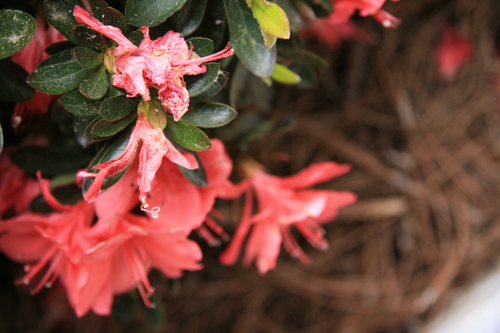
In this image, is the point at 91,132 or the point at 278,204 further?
the point at 278,204

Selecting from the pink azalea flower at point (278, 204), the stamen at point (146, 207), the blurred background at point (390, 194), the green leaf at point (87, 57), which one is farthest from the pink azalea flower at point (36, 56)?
the blurred background at point (390, 194)

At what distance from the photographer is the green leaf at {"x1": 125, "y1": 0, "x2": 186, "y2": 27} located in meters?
0.45

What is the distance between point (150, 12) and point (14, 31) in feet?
0.49

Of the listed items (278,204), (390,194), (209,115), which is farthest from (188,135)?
(390,194)

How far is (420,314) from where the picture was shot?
1.35 m

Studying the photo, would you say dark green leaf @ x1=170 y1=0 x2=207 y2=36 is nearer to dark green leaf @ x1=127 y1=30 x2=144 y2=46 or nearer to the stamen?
dark green leaf @ x1=127 y1=30 x2=144 y2=46

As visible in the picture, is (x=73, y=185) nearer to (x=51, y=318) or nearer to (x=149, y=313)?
(x=149, y=313)

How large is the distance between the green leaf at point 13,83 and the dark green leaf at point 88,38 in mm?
135

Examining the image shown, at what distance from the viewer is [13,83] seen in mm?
532

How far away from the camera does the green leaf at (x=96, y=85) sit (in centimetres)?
44

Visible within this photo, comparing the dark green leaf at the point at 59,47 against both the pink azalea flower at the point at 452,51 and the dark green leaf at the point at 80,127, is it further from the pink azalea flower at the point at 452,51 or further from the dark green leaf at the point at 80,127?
the pink azalea flower at the point at 452,51

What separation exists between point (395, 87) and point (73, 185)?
0.99 meters

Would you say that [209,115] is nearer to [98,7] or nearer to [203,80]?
[203,80]

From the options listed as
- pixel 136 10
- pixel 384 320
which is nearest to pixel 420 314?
pixel 384 320
